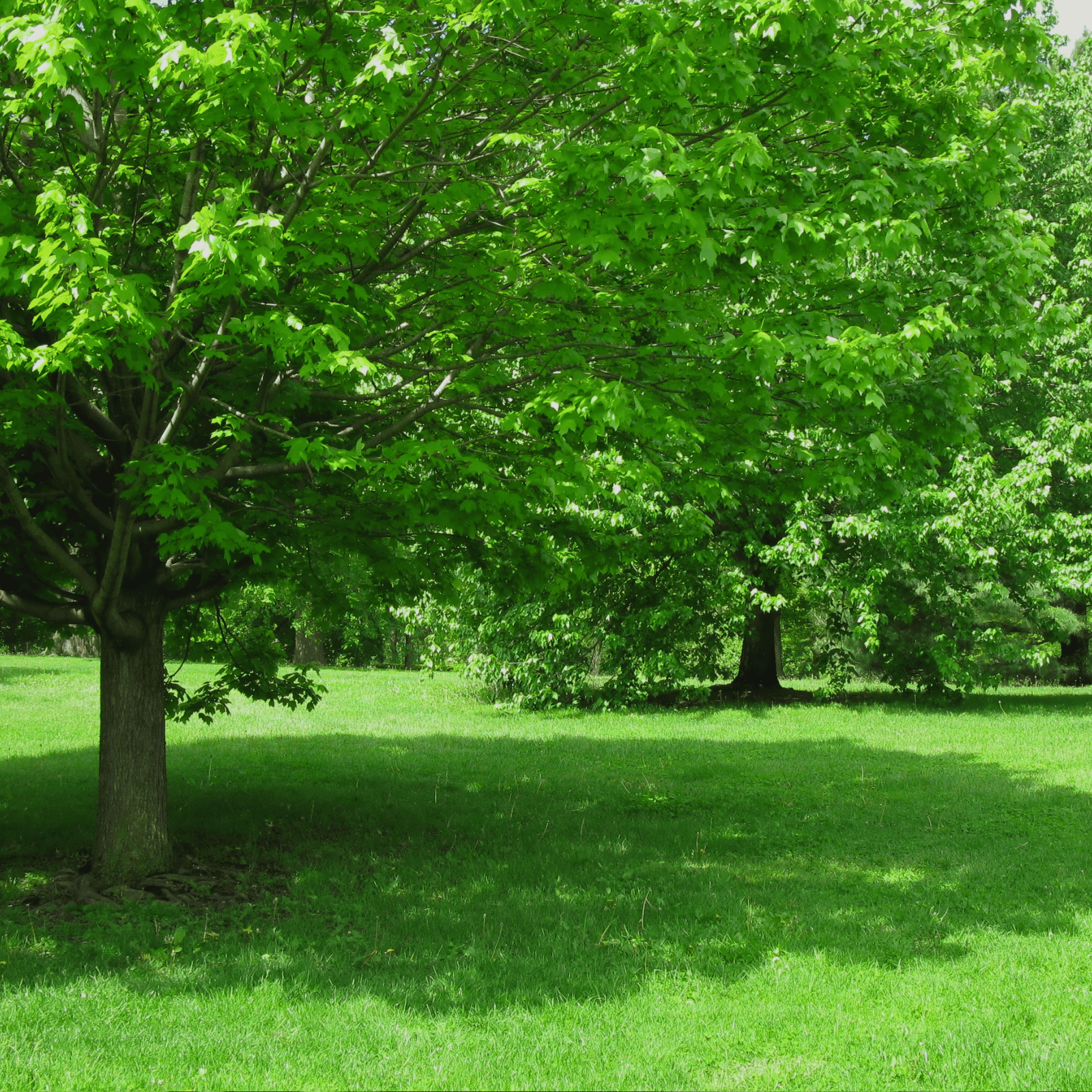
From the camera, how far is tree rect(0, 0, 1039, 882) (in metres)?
5.84

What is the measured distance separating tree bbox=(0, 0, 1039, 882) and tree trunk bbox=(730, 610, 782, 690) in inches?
600

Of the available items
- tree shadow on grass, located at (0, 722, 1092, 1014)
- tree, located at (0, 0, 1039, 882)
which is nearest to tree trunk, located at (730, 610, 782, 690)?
tree shadow on grass, located at (0, 722, 1092, 1014)

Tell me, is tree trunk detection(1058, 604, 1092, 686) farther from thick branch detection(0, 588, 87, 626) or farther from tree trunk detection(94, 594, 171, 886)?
thick branch detection(0, 588, 87, 626)

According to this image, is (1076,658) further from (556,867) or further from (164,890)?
(164,890)

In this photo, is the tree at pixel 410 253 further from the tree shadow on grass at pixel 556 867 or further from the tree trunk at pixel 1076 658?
the tree trunk at pixel 1076 658

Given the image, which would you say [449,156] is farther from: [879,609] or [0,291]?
[879,609]

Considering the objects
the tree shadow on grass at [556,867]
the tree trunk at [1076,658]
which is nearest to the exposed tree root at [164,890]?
the tree shadow on grass at [556,867]

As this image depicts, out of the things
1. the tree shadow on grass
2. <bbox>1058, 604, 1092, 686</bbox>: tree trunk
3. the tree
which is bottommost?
the tree shadow on grass

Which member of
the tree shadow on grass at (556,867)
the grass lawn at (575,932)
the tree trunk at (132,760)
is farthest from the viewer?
the tree trunk at (132,760)

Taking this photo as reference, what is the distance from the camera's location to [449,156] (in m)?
8.22

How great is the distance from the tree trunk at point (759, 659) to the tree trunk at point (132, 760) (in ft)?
54.7

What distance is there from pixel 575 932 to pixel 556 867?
5.79 feet

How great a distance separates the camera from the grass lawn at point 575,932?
17.2 ft

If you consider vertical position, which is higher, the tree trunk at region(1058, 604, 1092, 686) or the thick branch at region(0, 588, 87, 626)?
the thick branch at region(0, 588, 87, 626)
